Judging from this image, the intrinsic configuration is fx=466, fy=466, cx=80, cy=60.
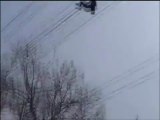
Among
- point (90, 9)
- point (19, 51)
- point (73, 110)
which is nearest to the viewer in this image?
point (90, 9)

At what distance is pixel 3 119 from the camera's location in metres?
32.5

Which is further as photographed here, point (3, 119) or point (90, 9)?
Answer: point (3, 119)

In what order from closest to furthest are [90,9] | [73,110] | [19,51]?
[90,9], [19,51], [73,110]

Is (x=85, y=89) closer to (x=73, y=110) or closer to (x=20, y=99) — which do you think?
(x=73, y=110)

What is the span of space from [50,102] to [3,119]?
143 inches

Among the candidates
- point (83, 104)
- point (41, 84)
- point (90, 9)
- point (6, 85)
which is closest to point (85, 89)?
point (83, 104)

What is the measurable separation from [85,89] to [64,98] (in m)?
1.68

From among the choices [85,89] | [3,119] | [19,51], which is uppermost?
[19,51]

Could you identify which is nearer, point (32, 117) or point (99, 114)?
point (32, 117)

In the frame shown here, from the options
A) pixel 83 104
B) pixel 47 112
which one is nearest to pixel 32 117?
pixel 47 112

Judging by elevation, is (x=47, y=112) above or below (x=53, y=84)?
below

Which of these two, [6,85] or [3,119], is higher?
[6,85]

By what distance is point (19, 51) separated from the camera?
3200cm

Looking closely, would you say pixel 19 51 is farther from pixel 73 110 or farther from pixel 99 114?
pixel 99 114
